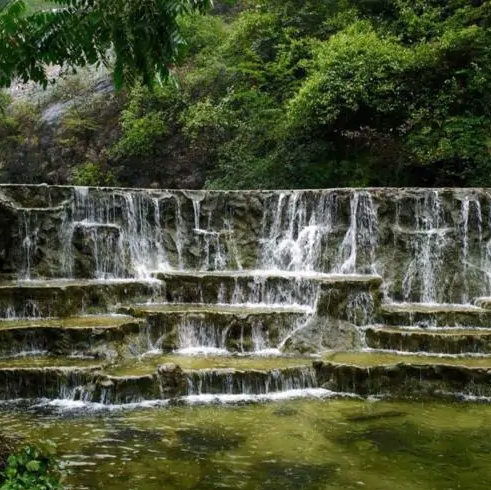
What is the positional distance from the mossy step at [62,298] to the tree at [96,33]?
26.9 ft

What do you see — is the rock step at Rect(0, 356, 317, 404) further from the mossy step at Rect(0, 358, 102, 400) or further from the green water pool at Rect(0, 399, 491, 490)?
the green water pool at Rect(0, 399, 491, 490)

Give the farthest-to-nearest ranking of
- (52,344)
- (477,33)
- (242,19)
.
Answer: (242,19)
(477,33)
(52,344)

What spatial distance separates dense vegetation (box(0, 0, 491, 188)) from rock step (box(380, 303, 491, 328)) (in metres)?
5.36

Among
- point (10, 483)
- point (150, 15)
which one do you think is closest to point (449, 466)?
point (10, 483)

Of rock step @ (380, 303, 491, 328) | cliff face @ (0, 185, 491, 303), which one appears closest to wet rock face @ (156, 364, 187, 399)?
rock step @ (380, 303, 491, 328)

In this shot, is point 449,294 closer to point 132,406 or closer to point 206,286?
point 206,286

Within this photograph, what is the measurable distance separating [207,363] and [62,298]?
10.3 ft

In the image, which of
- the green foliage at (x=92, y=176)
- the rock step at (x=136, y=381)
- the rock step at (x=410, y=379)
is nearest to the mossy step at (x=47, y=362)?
the rock step at (x=136, y=381)

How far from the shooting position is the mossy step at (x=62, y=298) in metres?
10.9

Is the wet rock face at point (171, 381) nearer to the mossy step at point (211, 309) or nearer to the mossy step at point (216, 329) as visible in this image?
the mossy step at point (216, 329)

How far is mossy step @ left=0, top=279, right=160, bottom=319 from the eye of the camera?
1092 cm

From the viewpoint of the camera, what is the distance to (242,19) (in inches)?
862

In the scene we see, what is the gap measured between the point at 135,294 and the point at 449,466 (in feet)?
23.0

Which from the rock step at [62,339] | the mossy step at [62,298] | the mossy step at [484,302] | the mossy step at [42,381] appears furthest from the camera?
the mossy step at [484,302]
